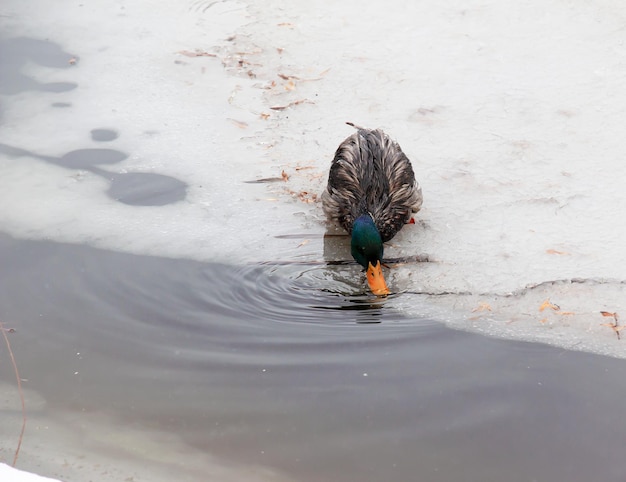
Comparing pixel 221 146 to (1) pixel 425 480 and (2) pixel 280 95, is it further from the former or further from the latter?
(1) pixel 425 480

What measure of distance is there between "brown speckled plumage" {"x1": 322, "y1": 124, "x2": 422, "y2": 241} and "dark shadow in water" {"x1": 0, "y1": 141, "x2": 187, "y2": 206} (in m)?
0.97

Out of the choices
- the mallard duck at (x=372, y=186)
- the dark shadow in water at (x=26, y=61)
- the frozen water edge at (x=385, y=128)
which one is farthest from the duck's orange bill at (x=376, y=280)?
the dark shadow in water at (x=26, y=61)

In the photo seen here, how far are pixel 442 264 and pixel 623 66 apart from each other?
2.65m

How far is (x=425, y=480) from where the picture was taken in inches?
134

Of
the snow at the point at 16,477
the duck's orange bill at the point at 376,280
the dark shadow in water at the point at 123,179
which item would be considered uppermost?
the snow at the point at 16,477

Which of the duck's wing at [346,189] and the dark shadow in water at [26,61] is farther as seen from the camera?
the dark shadow in water at [26,61]

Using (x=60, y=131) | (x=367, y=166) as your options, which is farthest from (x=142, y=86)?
(x=367, y=166)

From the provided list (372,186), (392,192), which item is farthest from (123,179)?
(392,192)

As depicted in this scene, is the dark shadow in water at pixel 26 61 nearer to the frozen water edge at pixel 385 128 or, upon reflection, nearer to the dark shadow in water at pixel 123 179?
the frozen water edge at pixel 385 128

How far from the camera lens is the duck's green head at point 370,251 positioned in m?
4.60

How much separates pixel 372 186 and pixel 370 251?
71 cm

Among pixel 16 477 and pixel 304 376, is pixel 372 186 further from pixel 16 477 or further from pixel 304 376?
pixel 16 477

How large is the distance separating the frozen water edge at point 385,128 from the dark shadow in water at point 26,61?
0.11 m

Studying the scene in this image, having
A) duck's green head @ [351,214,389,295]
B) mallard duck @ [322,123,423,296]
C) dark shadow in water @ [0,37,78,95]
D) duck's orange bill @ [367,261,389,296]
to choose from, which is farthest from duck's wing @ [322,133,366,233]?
dark shadow in water @ [0,37,78,95]
